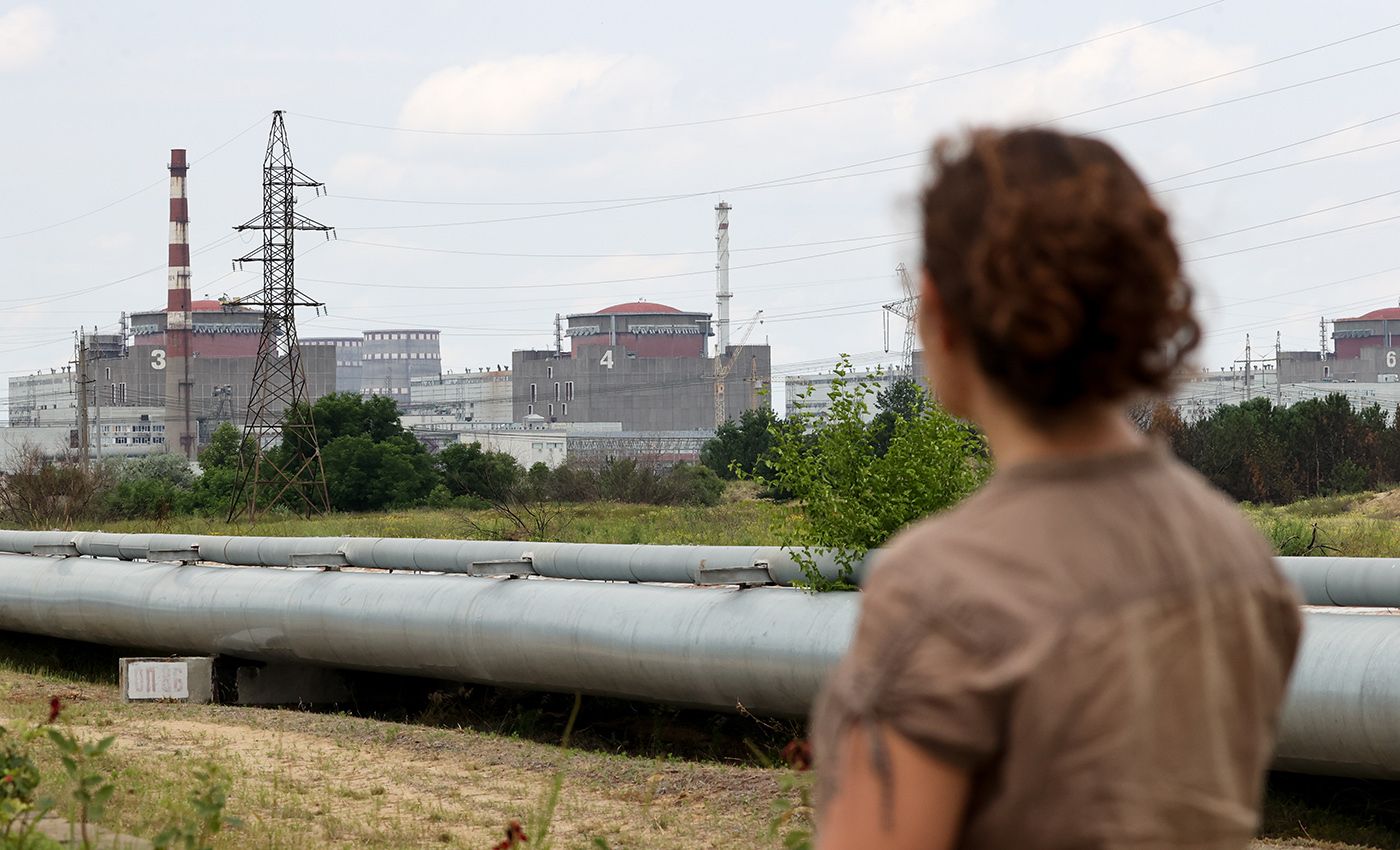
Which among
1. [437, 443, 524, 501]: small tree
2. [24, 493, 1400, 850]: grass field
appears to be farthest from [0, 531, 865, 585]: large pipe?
[437, 443, 524, 501]: small tree

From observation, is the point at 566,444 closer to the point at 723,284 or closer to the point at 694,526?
the point at 723,284

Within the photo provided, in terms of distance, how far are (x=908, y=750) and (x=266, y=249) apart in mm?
51594

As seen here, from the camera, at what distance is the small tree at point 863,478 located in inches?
440

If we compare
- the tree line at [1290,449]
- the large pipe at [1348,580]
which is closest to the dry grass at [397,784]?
the large pipe at [1348,580]

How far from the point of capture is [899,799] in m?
1.51

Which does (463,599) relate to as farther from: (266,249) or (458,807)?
(266,249)

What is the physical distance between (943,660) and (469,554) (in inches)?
555

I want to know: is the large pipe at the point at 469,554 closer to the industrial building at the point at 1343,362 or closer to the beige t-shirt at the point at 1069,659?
the beige t-shirt at the point at 1069,659

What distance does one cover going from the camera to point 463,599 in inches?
503

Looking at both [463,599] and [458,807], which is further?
[463,599]

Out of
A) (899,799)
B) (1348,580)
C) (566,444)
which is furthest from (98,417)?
(899,799)

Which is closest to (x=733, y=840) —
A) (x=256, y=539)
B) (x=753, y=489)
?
(x=256, y=539)

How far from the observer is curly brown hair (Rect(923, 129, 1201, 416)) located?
1.53 m

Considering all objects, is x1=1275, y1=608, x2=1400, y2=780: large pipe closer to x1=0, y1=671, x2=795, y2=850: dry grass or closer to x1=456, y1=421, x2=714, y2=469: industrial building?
x1=0, y1=671, x2=795, y2=850: dry grass
